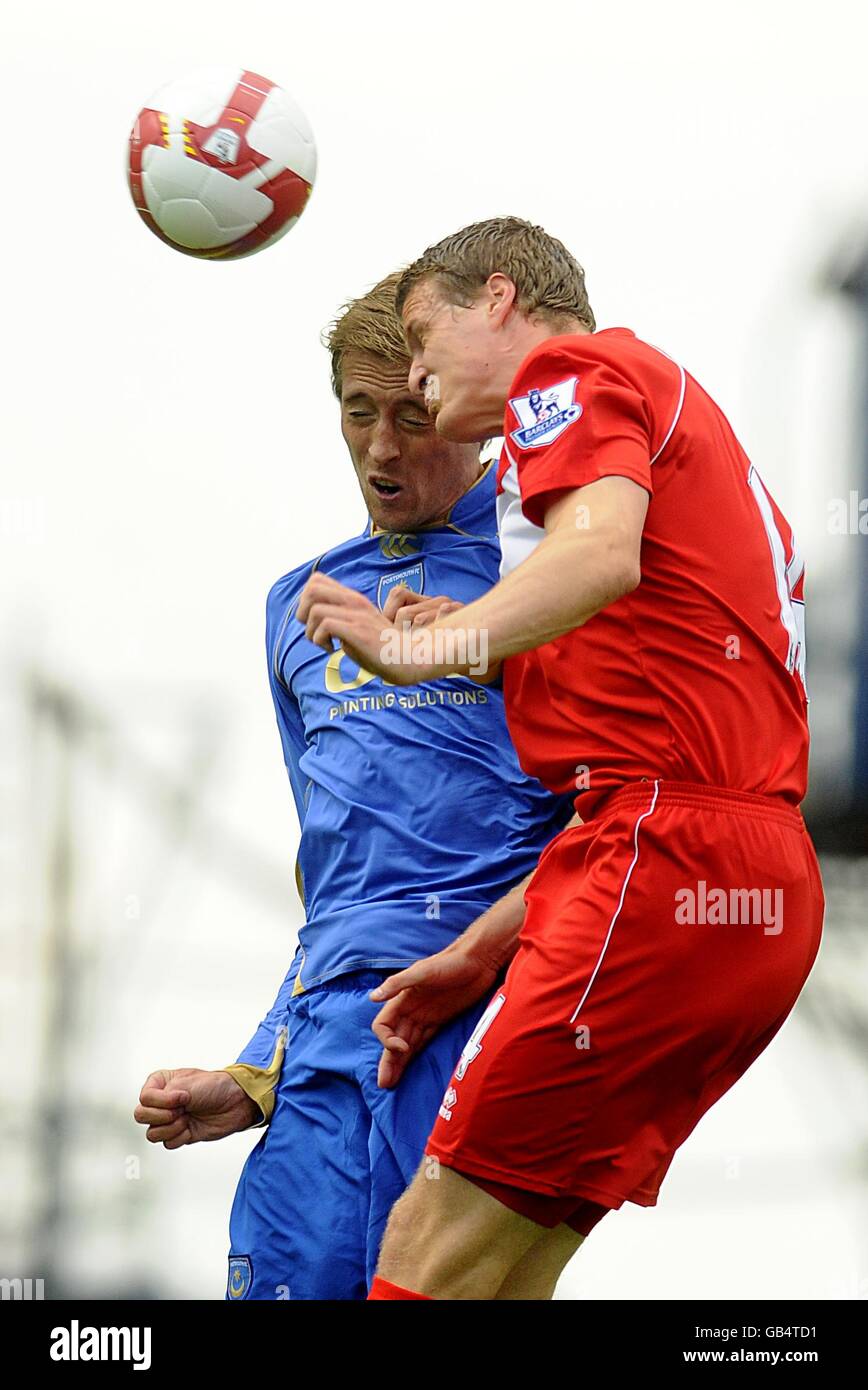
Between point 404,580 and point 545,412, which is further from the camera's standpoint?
point 404,580

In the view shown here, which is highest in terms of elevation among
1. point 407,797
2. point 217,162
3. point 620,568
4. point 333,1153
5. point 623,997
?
point 217,162

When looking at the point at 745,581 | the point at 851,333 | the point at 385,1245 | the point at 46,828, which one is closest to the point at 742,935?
the point at 745,581

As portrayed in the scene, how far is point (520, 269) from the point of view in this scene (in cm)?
343

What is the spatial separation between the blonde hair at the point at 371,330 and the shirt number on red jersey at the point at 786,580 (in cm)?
103

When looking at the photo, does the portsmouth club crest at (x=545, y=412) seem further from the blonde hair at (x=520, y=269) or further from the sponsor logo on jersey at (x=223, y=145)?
the sponsor logo on jersey at (x=223, y=145)

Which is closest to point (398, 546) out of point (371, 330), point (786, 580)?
point (371, 330)

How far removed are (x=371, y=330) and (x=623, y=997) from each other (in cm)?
174

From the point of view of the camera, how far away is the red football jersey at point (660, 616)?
2.92 meters

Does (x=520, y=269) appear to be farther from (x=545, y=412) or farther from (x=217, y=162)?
(x=217, y=162)

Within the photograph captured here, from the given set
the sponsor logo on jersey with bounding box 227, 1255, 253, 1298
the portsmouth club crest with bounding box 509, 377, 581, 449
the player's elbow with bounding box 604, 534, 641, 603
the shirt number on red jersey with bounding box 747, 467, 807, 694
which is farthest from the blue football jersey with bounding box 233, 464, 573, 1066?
the player's elbow with bounding box 604, 534, 641, 603

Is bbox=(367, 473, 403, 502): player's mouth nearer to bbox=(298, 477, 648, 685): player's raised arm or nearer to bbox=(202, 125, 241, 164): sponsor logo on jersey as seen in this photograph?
bbox=(202, 125, 241, 164): sponsor logo on jersey

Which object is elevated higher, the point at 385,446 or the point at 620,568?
the point at 385,446

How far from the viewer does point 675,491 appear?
2.97 m

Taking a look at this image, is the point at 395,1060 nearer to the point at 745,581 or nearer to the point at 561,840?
the point at 561,840
